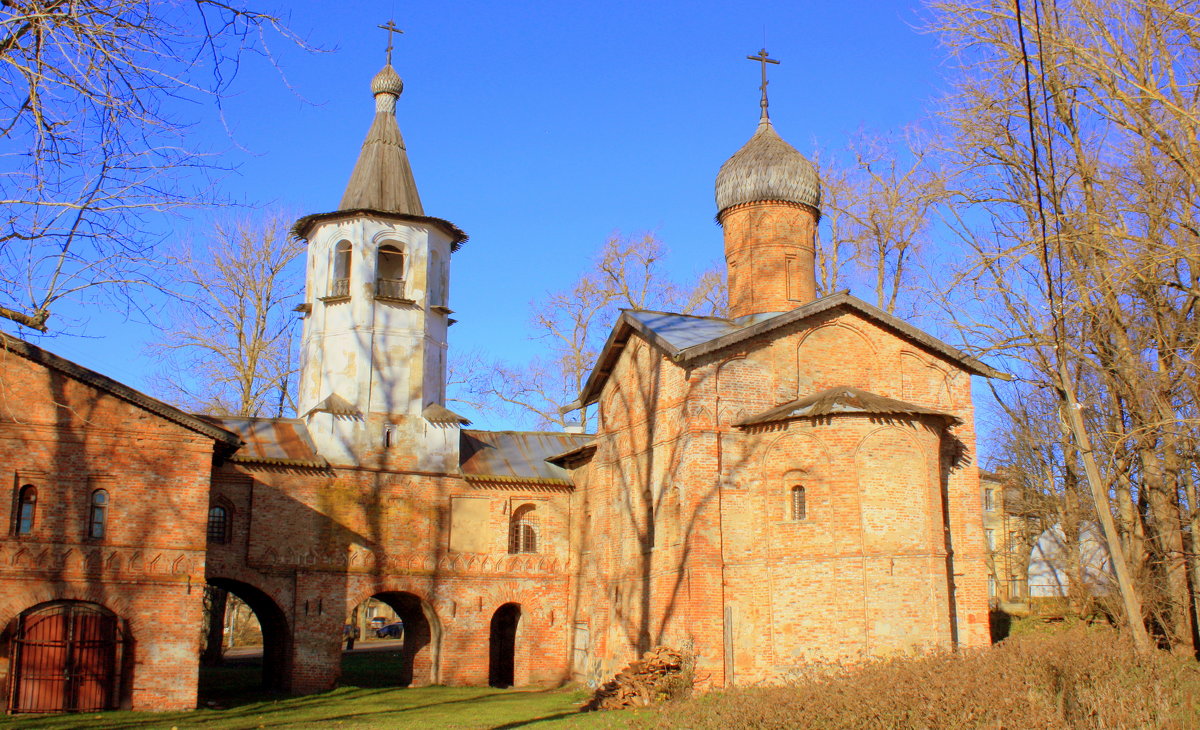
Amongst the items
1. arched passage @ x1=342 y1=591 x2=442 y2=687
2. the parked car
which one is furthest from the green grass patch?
the parked car

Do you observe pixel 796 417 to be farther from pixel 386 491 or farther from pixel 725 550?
pixel 386 491

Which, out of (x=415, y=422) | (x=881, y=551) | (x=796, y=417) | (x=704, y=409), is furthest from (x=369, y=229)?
(x=881, y=551)

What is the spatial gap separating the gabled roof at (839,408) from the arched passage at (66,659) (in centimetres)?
1095

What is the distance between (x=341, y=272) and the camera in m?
23.0

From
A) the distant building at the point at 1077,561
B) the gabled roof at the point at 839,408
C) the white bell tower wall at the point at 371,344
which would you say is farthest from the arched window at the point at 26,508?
the distant building at the point at 1077,561

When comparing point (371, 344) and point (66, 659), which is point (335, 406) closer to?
point (371, 344)

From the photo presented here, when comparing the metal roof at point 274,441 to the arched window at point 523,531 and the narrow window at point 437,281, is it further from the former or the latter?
the arched window at point 523,531

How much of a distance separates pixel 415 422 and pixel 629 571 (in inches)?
235

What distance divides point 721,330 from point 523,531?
6774mm

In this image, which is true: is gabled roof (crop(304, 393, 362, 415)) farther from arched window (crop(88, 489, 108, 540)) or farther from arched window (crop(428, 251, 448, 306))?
arched window (crop(88, 489, 108, 540))

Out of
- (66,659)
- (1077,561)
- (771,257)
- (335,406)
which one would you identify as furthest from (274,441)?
(1077,561)

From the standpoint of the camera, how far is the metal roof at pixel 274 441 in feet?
68.8

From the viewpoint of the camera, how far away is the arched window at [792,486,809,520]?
56.3 ft

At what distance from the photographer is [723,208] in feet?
74.0
